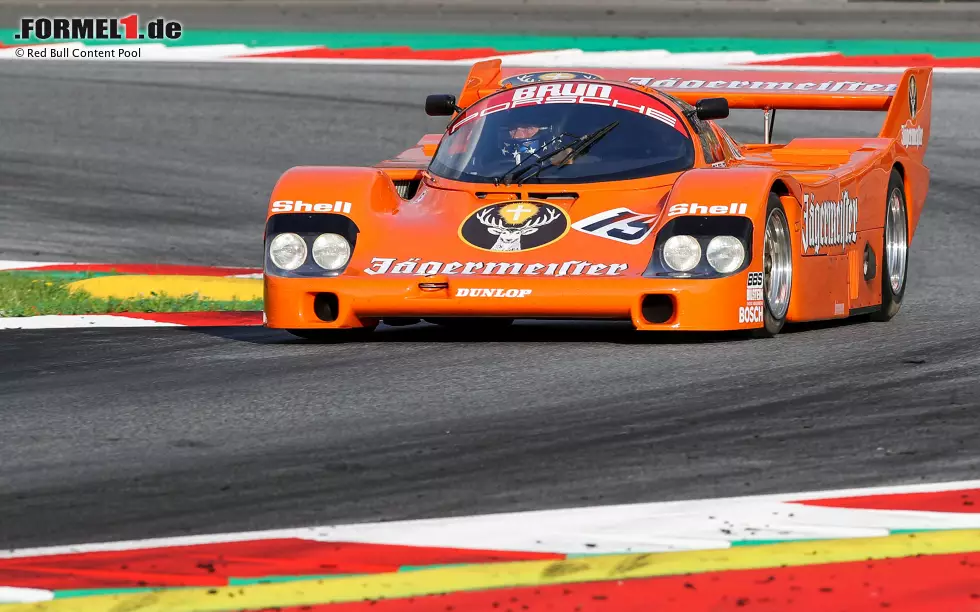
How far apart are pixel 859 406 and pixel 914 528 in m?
1.66

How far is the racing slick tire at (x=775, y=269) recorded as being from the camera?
25.0 ft

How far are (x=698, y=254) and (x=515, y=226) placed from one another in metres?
0.78

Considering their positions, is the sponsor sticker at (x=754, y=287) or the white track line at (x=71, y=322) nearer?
Result: the sponsor sticker at (x=754, y=287)

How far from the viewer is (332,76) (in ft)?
60.9

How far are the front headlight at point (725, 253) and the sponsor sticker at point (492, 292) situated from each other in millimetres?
737

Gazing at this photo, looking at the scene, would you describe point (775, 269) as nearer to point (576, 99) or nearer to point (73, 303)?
point (576, 99)

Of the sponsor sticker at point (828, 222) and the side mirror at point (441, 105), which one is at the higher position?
the side mirror at point (441, 105)

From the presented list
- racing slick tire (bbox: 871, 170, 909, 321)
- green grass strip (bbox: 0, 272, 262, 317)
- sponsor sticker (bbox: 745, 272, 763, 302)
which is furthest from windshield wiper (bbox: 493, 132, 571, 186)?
green grass strip (bbox: 0, 272, 262, 317)

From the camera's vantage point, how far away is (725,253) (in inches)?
291

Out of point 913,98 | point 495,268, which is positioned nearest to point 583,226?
point 495,268

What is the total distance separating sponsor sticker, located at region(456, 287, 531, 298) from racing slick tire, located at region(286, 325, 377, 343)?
68 cm

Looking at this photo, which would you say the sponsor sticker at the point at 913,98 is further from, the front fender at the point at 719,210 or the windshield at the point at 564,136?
the front fender at the point at 719,210

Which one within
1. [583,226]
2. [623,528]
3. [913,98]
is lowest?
[623,528]

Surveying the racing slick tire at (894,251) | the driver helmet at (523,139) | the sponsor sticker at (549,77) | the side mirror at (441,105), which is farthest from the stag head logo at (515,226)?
the racing slick tire at (894,251)
